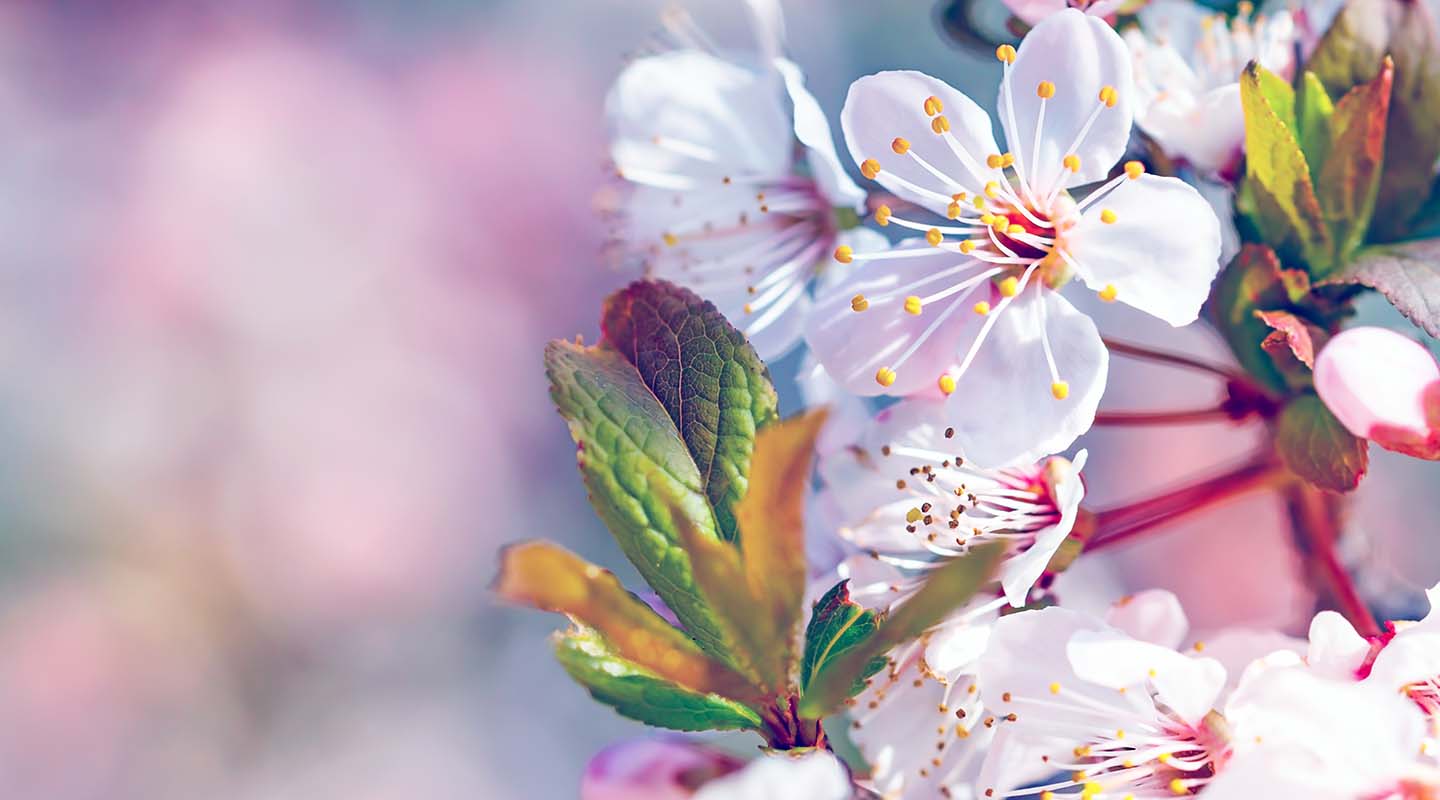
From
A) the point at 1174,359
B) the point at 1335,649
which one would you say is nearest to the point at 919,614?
the point at 1335,649

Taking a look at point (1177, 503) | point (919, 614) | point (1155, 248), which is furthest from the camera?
point (1177, 503)

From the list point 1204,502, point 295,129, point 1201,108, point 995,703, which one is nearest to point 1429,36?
point 1201,108

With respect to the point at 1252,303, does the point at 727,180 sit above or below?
above

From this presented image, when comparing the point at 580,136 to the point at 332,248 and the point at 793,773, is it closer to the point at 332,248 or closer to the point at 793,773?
the point at 332,248

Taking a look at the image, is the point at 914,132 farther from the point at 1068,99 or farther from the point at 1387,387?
the point at 1387,387

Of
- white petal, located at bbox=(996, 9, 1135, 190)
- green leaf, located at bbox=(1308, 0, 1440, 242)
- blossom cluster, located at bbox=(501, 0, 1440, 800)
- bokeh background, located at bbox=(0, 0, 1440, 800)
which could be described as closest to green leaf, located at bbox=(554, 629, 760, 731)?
blossom cluster, located at bbox=(501, 0, 1440, 800)

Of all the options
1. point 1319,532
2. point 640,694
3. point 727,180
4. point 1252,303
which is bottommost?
point 1319,532
